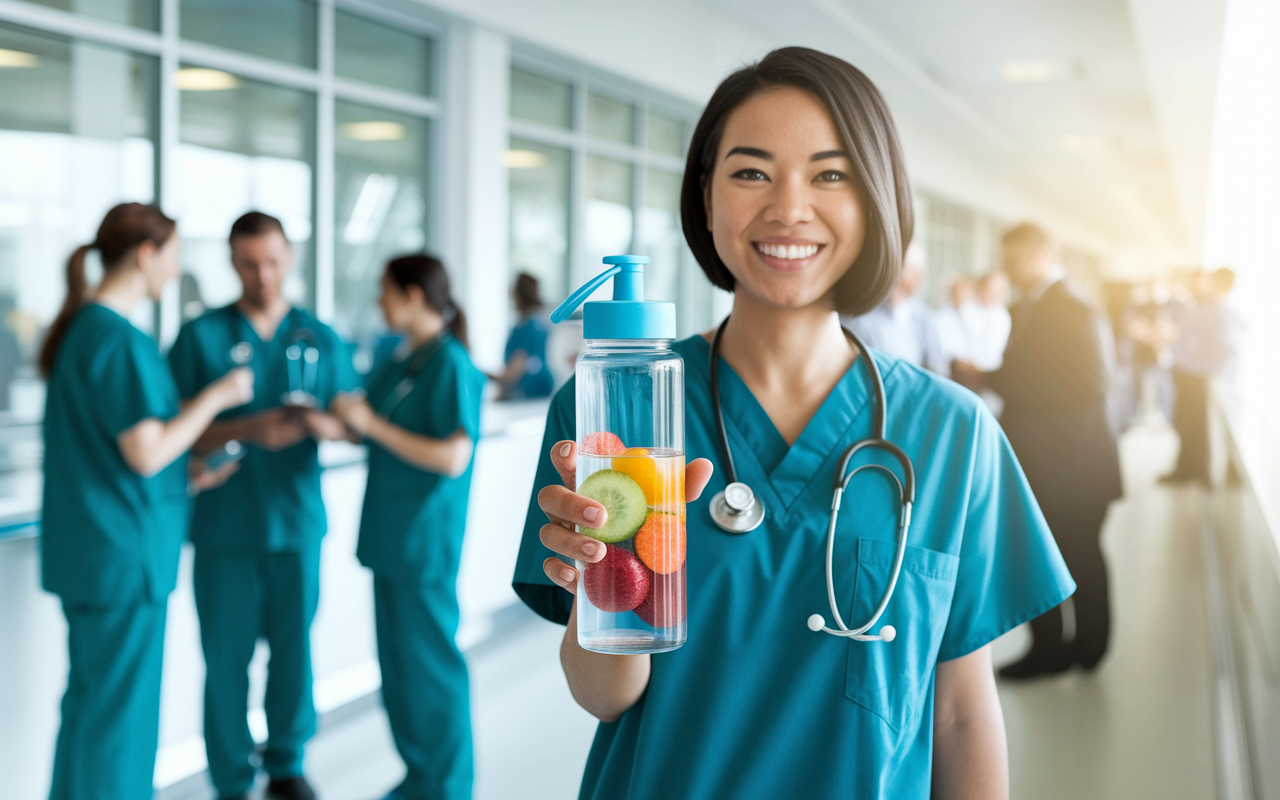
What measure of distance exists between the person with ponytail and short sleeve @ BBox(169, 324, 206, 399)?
395 millimetres

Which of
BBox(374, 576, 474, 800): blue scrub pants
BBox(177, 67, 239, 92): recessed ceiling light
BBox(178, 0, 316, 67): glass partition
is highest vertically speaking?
BBox(178, 0, 316, 67): glass partition

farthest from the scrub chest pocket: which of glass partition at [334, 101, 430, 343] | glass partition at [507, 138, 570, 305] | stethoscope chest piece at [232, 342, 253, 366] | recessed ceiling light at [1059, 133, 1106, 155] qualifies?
recessed ceiling light at [1059, 133, 1106, 155]

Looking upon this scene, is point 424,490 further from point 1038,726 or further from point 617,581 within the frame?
point 1038,726

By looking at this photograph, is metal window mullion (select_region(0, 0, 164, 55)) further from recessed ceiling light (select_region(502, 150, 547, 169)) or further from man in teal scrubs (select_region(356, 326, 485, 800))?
recessed ceiling light (select_region(502, 150, 547, 169))

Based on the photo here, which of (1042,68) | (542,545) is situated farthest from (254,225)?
(1042,68)

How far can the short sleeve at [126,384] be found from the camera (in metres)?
2.15

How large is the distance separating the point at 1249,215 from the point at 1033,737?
2830mm

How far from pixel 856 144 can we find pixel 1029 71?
7.80 metres

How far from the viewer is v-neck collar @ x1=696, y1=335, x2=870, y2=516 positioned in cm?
94

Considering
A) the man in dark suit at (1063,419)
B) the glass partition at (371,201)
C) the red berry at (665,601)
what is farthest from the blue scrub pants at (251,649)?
the man in dark suit at (1063,419)

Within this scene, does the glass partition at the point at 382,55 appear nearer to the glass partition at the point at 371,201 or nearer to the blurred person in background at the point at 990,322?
the glass partition at the point at 371,201

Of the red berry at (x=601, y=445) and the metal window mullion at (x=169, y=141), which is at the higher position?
the metal window mullion at (x=169, y=141)

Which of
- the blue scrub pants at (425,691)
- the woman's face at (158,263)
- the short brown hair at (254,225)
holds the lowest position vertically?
the blue scrub pants at (425,691)

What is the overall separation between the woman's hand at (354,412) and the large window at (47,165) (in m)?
1.10
